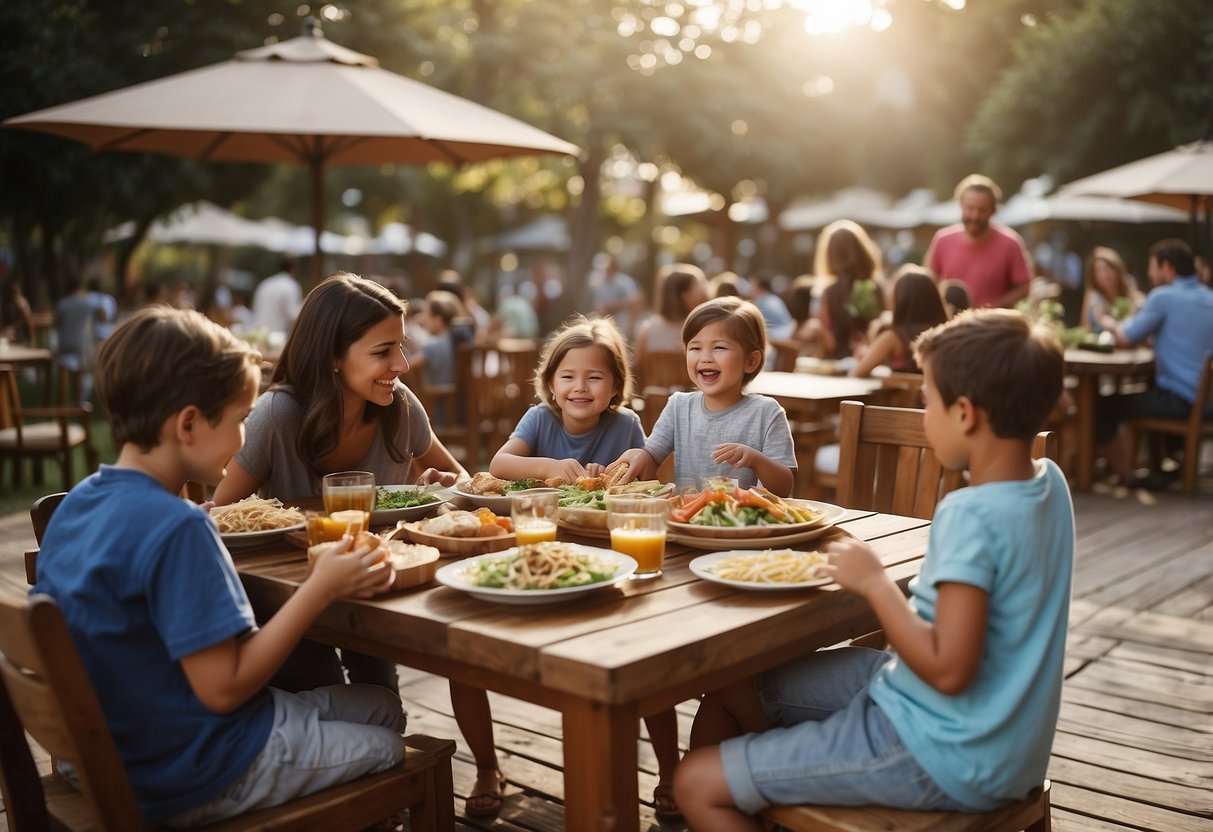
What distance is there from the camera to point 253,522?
8.57 ft

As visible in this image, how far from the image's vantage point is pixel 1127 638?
4.73 m

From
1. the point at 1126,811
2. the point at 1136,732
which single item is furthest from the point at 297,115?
the point at 1126,811

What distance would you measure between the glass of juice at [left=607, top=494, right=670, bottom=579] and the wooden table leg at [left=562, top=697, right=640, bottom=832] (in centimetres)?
42

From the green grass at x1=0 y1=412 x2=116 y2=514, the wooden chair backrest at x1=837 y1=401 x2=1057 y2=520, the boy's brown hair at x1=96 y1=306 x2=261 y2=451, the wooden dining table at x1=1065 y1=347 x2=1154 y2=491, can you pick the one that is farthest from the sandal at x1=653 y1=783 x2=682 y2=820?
the wooden dining table at x1=1065 y1=347 x2=1154 y2=491

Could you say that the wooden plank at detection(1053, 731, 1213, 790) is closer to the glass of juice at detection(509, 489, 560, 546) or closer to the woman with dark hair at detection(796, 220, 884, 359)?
the glass of juice at detection(509, 489, 560, 546)

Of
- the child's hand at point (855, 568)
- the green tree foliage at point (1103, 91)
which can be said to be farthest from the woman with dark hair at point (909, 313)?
the green tree foliage at point (1103, 91)

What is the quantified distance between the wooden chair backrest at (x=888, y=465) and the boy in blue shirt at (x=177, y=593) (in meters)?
1.68

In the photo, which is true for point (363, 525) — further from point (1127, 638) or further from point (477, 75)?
point (477, 75)

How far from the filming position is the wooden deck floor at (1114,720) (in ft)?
10.4

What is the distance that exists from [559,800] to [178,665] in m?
1.53

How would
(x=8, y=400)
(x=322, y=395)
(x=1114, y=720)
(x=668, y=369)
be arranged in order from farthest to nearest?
(x=8, y=400) → (x=668, y=369) → (x=1114, y=720) → (x=322, y=395)

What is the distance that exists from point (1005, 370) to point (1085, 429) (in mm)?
7202

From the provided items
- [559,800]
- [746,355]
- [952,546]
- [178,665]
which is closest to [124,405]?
[178,665]

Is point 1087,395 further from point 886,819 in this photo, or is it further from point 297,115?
point 886,819
